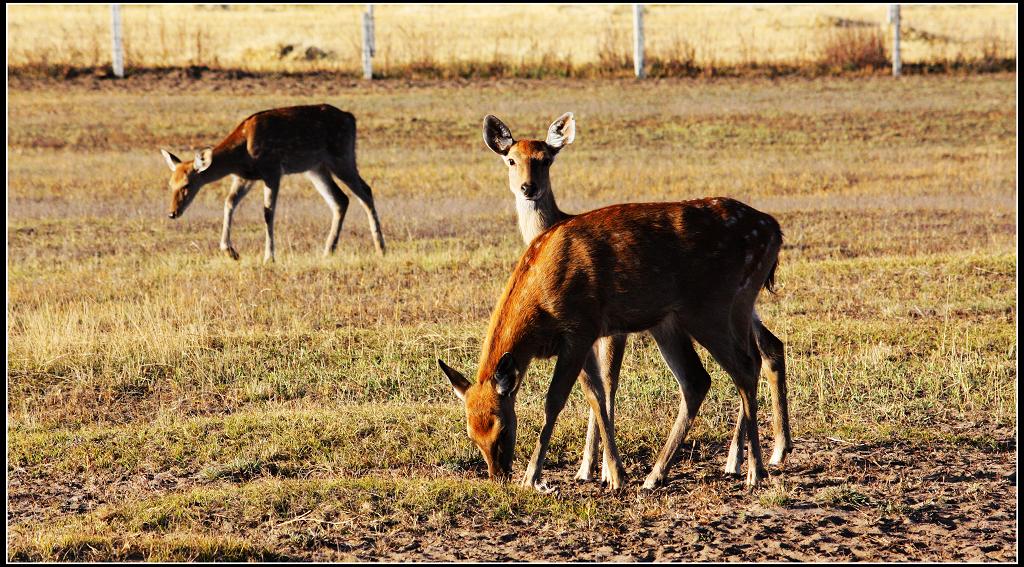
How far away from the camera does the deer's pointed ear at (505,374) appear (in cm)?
653

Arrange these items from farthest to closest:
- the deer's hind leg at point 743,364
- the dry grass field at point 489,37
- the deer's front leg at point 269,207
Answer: the dry grass field at point 489,37, the deer's front leg at point 269,207, the deer's hind leg at point 743,364

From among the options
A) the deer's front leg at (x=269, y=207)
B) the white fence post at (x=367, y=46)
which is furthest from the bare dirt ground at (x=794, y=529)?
the white fence post at (x=367, y=46)


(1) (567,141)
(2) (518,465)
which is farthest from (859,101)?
(2) (518,465)

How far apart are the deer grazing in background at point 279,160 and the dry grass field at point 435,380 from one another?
1.95 feet

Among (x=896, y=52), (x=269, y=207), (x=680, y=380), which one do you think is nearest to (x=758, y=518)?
(x=680, y=380)

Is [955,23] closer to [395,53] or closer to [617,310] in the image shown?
[395,53]

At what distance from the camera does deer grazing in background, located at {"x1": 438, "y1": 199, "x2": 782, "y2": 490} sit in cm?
680

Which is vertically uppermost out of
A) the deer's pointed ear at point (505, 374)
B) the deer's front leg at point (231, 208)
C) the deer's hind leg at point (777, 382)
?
the deer's front leg at point (231, 208)

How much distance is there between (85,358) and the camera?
33.1 ft

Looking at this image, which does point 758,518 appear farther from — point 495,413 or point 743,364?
point 495,413

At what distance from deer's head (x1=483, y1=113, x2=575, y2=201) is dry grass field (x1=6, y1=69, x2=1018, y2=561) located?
1.38m

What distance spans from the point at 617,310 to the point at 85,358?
469cm

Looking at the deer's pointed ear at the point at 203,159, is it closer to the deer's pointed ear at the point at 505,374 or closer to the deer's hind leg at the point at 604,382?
the deer's hind leg at the point at 604,382

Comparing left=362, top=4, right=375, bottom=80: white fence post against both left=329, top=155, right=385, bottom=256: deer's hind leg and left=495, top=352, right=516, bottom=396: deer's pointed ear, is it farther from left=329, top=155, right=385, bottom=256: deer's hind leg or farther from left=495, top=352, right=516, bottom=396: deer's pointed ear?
left=495, top=352, right=516, bottom=396: deer's pointed ear
